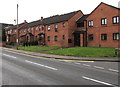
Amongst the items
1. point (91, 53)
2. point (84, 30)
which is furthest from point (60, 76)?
point (84, 30)

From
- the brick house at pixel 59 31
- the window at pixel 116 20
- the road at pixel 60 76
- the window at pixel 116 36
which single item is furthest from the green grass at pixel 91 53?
the brick house at pixel 59 31

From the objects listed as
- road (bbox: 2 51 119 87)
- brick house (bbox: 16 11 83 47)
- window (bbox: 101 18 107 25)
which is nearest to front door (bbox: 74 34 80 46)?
brick house (bbox: 16 11 83 47)

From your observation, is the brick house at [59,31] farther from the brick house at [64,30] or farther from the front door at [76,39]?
the front door at [76,39]

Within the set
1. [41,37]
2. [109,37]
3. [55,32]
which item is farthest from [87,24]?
[41,37]

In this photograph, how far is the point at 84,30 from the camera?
2998 cm

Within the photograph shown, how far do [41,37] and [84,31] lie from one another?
51.5ft

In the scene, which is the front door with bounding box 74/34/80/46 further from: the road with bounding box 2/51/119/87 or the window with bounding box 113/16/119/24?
the road with bounding box 2/51/119/87

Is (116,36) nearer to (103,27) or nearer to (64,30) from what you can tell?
(103,27)

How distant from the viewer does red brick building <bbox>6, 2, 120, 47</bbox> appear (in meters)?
25.1

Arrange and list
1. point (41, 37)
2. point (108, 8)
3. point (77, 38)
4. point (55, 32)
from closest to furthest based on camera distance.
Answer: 1. point (108, 8)
2. point (77, 38)
3. point (55, 32)
4. point (41, 37)

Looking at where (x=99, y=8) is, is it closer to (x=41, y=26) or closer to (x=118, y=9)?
(x=118, y=9)

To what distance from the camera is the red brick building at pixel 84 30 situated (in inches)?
989

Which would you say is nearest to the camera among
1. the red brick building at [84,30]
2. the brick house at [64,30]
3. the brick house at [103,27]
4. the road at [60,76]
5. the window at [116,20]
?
the road at [60,76]

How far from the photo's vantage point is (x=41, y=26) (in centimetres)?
4219
